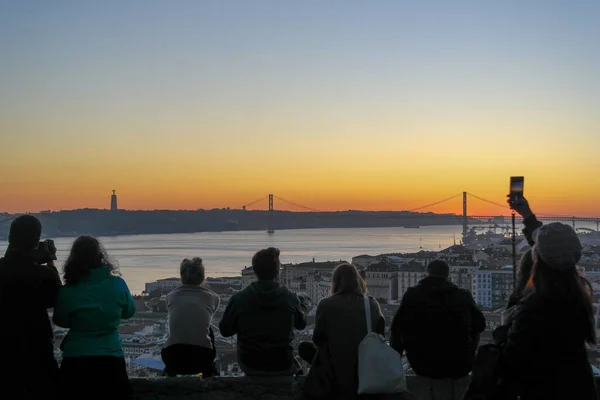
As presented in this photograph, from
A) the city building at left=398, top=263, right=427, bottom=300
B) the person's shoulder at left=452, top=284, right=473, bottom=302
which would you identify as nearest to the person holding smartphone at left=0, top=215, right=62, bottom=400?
the person's shoulder at left=452, top=284, right=473, bottom=302

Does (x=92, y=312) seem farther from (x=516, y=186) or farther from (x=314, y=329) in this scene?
(x=516, y=186)

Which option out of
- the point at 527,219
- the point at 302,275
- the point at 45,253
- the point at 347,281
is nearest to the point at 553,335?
the point at 527,219

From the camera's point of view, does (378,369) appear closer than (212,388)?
Yes

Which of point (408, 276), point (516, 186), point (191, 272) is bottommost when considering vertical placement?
point (408, 276)

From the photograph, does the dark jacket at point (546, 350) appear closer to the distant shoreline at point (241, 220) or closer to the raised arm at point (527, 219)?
the raised arm at point (527, 219)

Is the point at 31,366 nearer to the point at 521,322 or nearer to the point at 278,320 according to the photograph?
the point at 278,320

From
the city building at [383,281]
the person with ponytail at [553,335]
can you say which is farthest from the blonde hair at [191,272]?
the city building at [383,281]

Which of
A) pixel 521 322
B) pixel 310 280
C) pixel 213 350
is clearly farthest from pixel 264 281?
pixel 310 280

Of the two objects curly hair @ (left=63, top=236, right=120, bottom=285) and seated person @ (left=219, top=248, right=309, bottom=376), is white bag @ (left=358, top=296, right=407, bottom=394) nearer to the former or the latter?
seated person @ (left=219, top=248, right=309, bottom=376)
